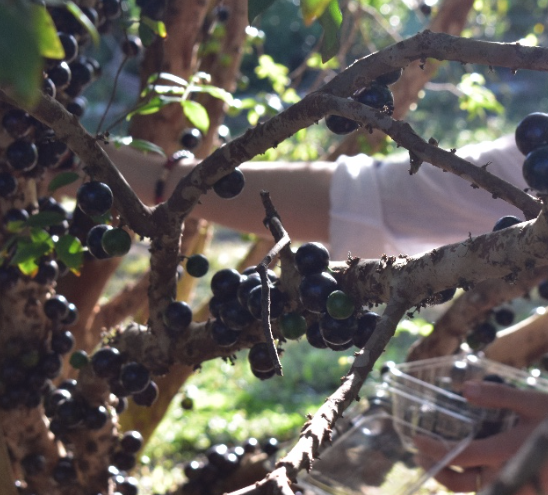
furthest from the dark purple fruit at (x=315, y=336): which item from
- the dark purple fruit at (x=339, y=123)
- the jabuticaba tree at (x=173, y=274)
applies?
the dark purple fruit at (x=339, y=123)

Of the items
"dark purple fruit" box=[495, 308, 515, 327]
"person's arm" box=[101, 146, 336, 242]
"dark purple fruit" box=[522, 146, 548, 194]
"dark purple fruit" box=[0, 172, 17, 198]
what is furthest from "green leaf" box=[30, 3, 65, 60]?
"dark purple fruit" box=[495, 308, 515, 327]

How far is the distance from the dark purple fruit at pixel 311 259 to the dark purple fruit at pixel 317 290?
19 mm

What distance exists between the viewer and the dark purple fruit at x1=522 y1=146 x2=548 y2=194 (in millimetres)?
660

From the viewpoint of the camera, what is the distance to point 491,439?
1.40 meters

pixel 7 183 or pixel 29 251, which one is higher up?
pixel 7 183

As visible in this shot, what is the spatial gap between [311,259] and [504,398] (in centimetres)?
75

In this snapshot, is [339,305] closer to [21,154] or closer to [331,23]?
[331,23]

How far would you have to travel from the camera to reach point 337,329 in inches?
32.1

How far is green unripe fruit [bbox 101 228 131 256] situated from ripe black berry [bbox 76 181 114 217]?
4 centimetres

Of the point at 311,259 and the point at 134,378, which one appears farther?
the point at 134,378

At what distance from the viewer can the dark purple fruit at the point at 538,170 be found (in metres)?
0.66

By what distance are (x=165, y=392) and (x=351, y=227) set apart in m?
0.69

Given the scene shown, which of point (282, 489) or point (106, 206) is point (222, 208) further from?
point (282, 489)

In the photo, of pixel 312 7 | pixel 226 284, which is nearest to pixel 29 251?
pixel 226 284
